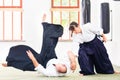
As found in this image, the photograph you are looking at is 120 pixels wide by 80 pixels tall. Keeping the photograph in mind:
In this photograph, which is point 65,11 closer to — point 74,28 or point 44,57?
point 74,28

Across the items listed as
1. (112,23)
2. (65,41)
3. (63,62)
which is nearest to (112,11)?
(112,23)

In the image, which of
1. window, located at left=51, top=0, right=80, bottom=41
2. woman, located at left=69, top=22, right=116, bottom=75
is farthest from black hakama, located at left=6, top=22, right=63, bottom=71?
window, located at left=51, top=0, right=80, bottom=41

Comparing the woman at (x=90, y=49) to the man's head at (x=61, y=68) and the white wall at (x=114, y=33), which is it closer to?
the man's head at (x=61, y=68)

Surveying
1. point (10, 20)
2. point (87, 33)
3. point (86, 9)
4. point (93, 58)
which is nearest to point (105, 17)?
point (86, 9)

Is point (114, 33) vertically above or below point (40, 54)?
above

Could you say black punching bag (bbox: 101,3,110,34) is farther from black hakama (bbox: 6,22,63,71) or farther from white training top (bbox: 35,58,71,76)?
white training top (bbox: 35,58,71,76)

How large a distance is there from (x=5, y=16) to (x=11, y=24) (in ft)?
1.11

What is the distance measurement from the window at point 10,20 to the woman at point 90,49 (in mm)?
5354

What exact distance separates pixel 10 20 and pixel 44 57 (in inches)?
246

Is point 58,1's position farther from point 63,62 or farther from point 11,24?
point 63,62

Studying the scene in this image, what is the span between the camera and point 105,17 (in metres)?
9.89

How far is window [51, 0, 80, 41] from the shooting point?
42.9 ft

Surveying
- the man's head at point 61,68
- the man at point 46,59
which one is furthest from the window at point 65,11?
the man's head at point 61,68

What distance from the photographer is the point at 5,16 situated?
13.4 metres
